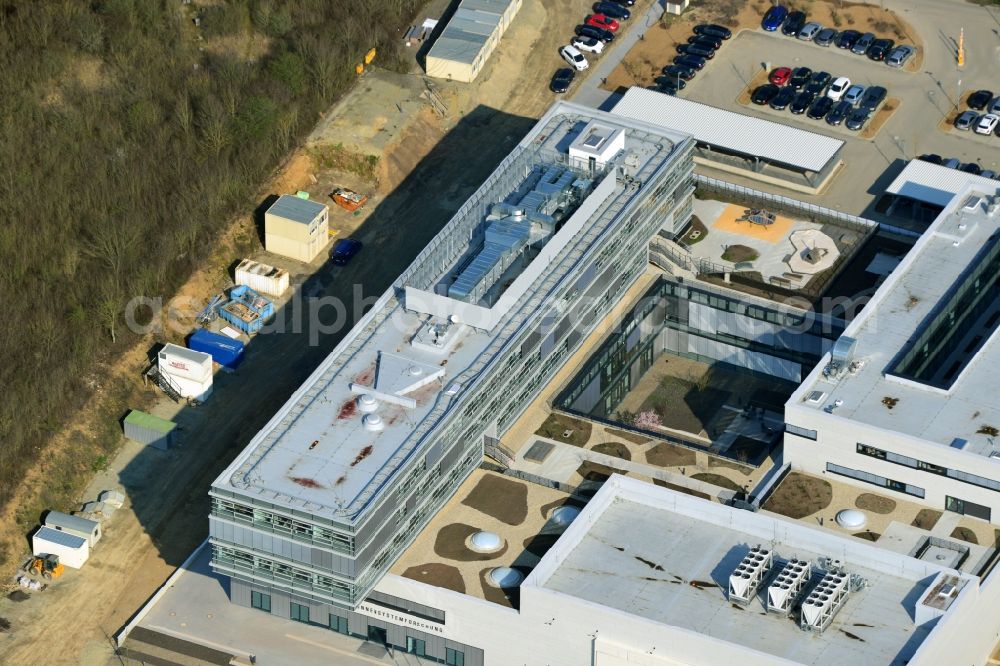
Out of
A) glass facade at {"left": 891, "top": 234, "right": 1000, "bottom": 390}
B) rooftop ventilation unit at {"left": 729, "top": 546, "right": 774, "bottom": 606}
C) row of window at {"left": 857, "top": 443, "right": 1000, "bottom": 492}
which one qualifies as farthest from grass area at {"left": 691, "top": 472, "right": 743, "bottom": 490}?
glass facade at {"left": 891, "top": 234, "right": 1000, "bottom": 390}

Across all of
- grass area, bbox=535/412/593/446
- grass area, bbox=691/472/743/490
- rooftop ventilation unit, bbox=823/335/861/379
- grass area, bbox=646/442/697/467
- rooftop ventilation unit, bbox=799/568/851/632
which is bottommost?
grass area, bbox=535/412/593/446

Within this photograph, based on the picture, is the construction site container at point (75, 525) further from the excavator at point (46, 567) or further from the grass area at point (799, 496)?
the grass area at point (799, 496)

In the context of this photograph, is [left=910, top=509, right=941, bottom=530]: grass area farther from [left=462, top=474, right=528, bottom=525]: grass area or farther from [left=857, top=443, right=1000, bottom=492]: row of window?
[left=462, top=474, right=528, bottom=525]: grass area

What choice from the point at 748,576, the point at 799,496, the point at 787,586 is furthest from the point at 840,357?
the point at 787,586

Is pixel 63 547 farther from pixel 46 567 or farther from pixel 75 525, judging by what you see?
pixel 75 525

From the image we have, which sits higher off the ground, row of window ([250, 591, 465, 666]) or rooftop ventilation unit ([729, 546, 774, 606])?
rooftop ventilation unit ([729, 546, 774, 606])

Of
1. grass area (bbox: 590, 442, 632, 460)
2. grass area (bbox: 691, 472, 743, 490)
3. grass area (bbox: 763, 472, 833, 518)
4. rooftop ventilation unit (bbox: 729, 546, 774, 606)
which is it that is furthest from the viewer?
grass area (bbox: 590, 442, 632, 460)

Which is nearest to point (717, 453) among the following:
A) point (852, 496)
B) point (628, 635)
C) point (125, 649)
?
point (852, 496)
